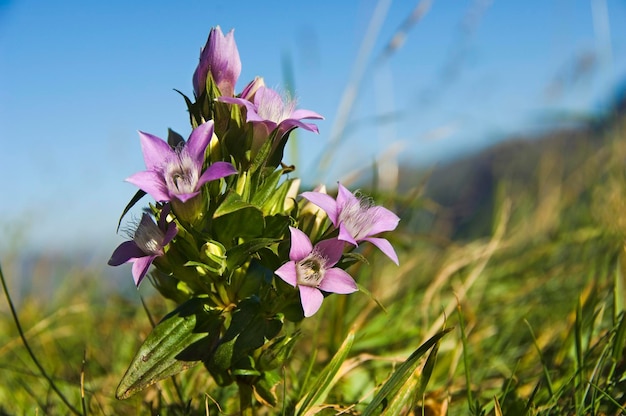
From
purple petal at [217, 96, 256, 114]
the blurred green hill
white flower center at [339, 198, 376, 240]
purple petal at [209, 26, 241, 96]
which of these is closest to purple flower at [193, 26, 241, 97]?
purple petal at [209, 26, 241, 96]

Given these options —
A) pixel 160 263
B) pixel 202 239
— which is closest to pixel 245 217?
pixel 202 239

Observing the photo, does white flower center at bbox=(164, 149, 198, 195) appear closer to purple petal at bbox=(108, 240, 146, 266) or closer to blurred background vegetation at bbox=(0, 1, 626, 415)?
purple petal at bbox=(108, 240, 146, 266)

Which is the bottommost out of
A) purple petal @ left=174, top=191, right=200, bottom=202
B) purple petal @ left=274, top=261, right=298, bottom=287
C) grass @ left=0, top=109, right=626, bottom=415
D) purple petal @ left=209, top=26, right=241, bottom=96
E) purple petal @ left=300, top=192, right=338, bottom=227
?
grass @ left=0, top=109, right=626, bottom=415

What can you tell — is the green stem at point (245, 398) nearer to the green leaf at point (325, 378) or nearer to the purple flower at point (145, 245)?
the green leaf at point (325, 378)

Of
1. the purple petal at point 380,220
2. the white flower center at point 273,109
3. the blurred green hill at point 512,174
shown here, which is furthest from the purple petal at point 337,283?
the blurred green hill at point 512,174

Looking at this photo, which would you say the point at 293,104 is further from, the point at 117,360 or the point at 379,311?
the point at 117,360

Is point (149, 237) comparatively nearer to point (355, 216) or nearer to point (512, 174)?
point (355, 216)
